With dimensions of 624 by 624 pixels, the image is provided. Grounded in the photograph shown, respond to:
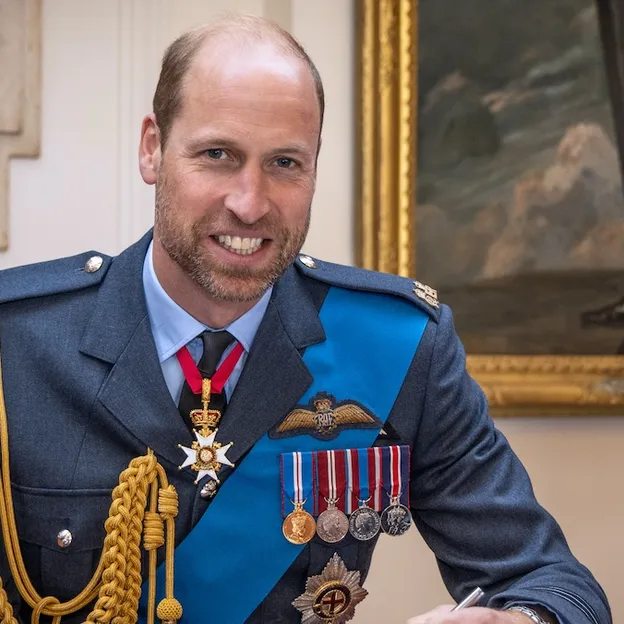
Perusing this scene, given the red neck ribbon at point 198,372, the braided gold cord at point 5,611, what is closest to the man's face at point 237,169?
the red neck ribbon at point 198,372

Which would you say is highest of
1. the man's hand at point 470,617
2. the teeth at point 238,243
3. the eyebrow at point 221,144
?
the eyebrow at point 221,144

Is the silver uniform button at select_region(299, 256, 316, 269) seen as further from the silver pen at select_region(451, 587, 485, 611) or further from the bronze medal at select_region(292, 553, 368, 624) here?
the silver pen at select_region(451, 587, 485, 611)

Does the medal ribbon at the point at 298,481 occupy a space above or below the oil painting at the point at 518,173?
below

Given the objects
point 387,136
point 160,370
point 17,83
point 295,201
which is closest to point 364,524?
point 160,370

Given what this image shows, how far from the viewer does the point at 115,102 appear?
210cm

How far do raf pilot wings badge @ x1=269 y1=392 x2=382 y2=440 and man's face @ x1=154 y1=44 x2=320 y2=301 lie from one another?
192mm

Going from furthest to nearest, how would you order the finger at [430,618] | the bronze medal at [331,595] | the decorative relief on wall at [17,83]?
1. the decorative relief on wall at [17,83]
2. the bronze medal at [331,595]
3. the finger at [430,618]

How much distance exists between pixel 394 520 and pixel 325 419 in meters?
0.18

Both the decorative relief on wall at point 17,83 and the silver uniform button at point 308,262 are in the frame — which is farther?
the decorative relief on wall at point 17,83

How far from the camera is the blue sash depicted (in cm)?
133

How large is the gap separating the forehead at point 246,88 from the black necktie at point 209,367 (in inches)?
12.0

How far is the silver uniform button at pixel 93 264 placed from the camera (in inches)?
58.1

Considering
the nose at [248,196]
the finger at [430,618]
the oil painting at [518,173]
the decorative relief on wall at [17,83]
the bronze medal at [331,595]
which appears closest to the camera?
the finger at [430,618]

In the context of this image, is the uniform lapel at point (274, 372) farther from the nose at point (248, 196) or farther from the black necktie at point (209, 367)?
the nose at point (248, 196)
